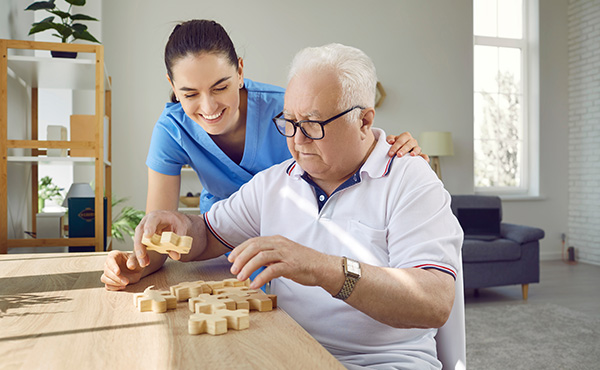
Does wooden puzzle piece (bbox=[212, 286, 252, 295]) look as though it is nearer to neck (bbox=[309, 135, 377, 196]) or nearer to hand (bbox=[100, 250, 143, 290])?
hand (bbox=[100, 250, 143, 290])

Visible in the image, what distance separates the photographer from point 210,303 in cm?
109

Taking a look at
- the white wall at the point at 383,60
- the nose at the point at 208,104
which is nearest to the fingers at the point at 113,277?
the nose at the point at 208,104

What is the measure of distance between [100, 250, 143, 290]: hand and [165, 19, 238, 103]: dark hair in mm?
666

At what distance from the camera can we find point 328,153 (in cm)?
145

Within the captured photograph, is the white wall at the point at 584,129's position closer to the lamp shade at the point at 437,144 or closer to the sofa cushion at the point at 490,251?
the lamp shade at the point at 437,144

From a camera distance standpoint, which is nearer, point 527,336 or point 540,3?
point 527,336

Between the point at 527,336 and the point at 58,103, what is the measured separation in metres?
4.13

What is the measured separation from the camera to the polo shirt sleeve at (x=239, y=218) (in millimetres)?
1700

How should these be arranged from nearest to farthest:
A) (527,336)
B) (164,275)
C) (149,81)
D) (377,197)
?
(377,197), (164,275), (527,336), (149,81)

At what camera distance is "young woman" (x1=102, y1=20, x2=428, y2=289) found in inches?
65.3

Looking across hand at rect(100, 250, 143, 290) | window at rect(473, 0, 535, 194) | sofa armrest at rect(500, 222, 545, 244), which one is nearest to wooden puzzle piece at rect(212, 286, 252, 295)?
hand at rect(100, 250, 143, 290)

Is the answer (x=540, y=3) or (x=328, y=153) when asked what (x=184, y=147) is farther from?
(x=540, y=3)

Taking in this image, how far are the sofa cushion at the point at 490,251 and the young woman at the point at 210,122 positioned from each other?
3.31m

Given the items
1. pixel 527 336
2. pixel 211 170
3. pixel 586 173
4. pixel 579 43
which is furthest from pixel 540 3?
pixel 211 170
